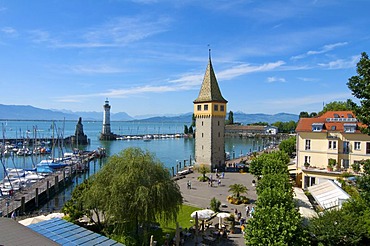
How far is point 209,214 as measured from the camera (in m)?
22.2

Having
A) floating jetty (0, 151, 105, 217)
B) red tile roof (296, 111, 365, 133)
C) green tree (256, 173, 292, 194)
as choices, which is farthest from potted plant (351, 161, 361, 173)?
floating jetty (0, 151, 105, 217)

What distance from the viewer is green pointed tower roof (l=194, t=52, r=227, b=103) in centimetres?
4962

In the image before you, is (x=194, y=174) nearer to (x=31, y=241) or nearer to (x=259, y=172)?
(x=259, y=172)

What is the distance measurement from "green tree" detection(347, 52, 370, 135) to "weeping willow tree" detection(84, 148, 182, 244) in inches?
478

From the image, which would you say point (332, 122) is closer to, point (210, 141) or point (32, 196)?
point (210, 141)

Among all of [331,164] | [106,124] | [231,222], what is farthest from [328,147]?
[106,124]

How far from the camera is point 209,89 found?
4988cm

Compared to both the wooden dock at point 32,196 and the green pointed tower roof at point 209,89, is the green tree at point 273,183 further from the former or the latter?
the green pointed tower roof at point 209,89

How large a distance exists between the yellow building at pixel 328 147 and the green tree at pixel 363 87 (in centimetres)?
1691

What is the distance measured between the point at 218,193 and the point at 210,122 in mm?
16312

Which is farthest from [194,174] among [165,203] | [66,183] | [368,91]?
[368,91]

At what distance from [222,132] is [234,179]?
10155mm

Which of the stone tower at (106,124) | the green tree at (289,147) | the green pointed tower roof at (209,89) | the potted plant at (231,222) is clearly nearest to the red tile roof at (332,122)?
the green pointed tower roof at (209,89)

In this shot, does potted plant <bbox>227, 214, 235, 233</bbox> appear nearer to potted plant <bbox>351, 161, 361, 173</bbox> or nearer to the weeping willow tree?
the weeping willow tree
